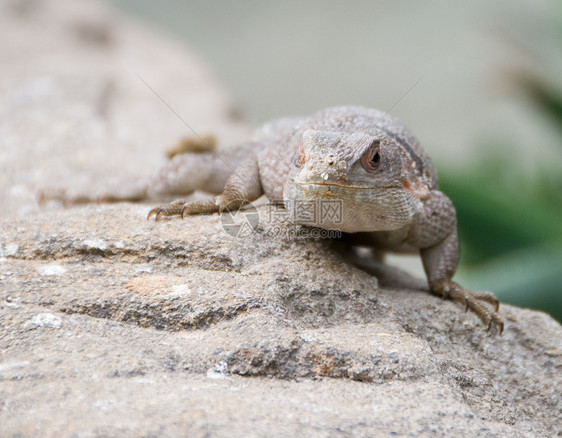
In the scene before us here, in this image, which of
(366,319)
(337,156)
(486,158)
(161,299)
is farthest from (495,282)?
(161,299)

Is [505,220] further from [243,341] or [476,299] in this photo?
[243,341]

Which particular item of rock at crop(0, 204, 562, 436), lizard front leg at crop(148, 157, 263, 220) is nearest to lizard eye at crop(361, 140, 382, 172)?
rock at crop(0, 204, 562, 436)

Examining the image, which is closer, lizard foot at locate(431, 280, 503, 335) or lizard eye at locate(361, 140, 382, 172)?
lizard eye at locate(361, 140, 382, 172)

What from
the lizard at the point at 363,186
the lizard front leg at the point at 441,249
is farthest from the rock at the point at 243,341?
the lizard at the point at 363,186

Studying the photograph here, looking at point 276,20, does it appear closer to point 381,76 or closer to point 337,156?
point 381,76

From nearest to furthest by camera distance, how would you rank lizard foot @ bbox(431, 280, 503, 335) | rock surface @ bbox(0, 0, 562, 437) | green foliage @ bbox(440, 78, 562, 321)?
rock surface @ bbox(0, 0, 562, 437) < lizard foot @ bbox(431, 280, 503, 335) < green foliage @ bbox(440, 78, 562, 321)

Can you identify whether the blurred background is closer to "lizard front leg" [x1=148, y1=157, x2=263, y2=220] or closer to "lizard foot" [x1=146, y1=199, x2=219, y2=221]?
"lizard front leg" [x1=148, y1=157, x2=263, y2=220]

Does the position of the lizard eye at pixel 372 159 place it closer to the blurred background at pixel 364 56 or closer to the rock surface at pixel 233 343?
the rock surface at pixel 233 343

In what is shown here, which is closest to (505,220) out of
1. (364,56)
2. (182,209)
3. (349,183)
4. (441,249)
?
(441,249)
